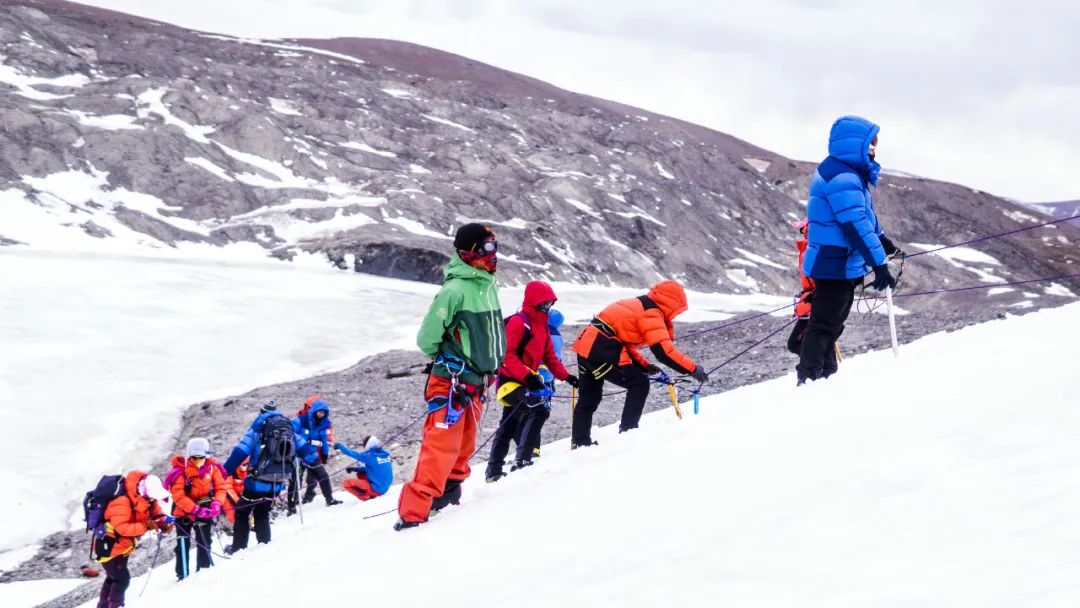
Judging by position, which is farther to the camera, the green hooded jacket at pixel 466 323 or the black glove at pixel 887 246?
the black glove at pixel 887 246

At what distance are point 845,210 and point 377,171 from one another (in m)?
52.1

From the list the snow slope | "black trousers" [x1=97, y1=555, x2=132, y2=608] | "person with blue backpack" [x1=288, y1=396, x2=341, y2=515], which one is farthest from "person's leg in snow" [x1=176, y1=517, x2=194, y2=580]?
the snow slope

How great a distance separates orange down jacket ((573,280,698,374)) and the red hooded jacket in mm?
429

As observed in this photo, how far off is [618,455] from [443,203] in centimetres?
4742

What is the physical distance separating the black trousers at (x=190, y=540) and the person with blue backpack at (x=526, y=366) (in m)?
3.71

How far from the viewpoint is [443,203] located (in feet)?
174

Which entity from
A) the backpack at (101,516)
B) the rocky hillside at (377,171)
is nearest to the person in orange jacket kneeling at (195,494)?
the backpack at (101,516)

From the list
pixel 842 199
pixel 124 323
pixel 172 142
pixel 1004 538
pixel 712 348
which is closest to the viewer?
pixel 1004 538

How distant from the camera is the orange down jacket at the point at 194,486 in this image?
979 centimetres

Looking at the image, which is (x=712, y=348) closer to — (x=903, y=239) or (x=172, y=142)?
(x=172, y=142)

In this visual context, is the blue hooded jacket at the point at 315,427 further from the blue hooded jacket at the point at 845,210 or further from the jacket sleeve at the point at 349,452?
the blue hooded jacket at the point at 845,210

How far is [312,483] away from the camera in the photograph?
41.0 ft

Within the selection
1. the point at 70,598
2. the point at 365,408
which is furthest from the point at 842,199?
the point at 365,408

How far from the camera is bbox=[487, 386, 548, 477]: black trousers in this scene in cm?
816
